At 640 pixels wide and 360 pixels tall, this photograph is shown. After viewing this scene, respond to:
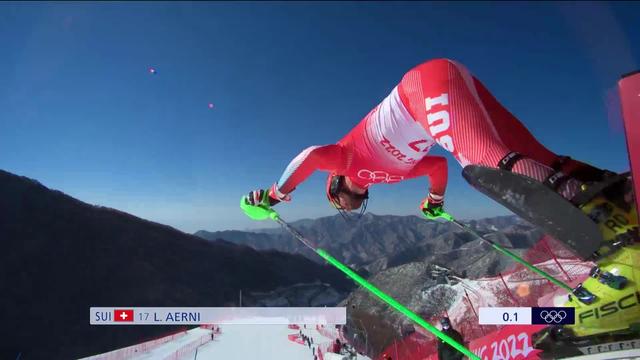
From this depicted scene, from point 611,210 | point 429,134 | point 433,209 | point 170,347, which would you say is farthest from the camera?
point 170,347

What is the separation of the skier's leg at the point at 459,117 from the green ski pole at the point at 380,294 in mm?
676

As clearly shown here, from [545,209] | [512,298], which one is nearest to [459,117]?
[545,209]

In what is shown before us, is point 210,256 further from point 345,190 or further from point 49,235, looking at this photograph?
point 345,190

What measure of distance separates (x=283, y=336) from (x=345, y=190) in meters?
3.96

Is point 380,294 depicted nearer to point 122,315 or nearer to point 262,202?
point 262,202

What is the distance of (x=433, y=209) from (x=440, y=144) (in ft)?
5.23

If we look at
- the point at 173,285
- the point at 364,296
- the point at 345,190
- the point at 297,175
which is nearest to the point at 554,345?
the point at 297,175

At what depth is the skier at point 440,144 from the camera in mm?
778

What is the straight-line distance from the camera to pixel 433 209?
98.9 inches

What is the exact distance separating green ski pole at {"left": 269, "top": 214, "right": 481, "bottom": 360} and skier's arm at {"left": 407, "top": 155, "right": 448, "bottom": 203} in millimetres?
712

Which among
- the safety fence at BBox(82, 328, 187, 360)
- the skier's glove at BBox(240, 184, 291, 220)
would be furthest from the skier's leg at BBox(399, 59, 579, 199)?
the safety fence at BBox(82, 328, 187, 360)

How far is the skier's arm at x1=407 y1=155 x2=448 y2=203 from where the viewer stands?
6.86 feet

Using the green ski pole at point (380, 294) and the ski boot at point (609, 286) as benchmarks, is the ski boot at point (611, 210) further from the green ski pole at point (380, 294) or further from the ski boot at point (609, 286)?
the green ski pole at point (380, 294)

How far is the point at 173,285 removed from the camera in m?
35.0
